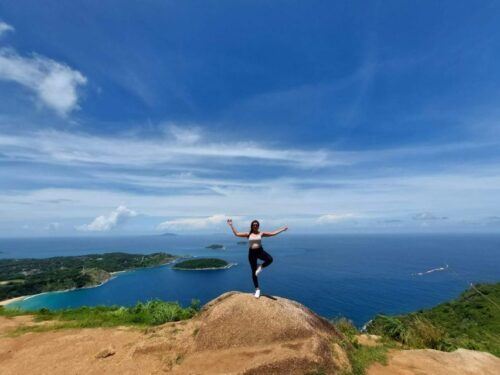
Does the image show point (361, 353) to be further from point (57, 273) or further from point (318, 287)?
point (57, 273)

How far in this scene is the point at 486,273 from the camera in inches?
5374

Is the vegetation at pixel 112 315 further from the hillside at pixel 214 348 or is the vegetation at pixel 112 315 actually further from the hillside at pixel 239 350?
the hillside at pixel 214 348

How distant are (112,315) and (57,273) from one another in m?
150

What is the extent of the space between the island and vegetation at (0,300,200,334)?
116m

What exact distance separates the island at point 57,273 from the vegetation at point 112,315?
380 feet

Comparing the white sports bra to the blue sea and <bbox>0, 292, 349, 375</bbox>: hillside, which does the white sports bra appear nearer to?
<bbox>0, 292, 349, 375</bbox>: hillside

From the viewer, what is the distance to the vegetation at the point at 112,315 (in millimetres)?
14008

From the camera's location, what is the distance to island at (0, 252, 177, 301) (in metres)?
115

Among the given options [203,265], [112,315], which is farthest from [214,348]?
[203,265]

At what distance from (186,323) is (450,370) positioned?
9.07 m

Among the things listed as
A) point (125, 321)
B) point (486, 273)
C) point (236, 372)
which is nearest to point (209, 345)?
point (236, 372)

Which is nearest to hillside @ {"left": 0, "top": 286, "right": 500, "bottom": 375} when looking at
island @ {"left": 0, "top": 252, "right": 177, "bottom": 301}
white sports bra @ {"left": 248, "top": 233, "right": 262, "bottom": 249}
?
white sports bra @ {"left": 248, "top": 233, "right": 262, "bottom": 249}

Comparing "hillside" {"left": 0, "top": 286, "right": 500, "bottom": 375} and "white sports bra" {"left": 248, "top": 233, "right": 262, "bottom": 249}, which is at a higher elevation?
"white sports bra" {"left": 248, "top": 233, "right": 262, "bottom": 249}

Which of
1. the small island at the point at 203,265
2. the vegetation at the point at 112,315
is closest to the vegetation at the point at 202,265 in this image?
the small island at the point at 203,265
